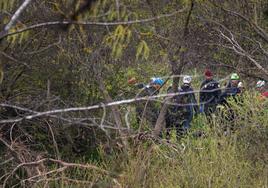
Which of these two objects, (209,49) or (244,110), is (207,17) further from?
(244,110)

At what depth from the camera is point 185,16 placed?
7.68m

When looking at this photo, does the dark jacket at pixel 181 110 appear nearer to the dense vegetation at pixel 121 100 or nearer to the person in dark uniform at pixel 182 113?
the person in dark uniform at pixel 182 113

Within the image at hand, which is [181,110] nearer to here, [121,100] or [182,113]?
[182,113]

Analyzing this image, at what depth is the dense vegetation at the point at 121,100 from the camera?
20.1ft

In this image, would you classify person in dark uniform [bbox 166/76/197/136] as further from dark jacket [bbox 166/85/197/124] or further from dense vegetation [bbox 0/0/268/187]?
dense vegetation [bbox 0/0/268/187]

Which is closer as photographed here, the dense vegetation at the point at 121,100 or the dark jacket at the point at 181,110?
the dense vegetation at the point at 121,100

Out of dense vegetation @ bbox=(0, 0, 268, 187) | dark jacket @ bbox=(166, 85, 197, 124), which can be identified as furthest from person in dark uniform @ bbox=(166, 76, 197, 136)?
dense vegetation @ bbox=(0, 0, 268, 187)

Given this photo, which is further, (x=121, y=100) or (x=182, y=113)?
(x=182, y=113)

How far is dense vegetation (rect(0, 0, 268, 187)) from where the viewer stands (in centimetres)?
613

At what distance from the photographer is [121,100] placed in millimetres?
7609

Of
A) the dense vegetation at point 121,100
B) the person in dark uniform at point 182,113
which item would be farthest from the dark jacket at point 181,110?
the dense vegetation at point 121,100

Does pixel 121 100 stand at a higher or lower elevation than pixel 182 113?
higher

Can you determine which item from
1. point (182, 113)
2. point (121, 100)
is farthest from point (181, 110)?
point (121, 100)

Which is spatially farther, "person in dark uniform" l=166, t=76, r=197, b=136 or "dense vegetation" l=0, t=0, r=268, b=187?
"person in dark uniform" l=166, t=76, r=197, b=136
